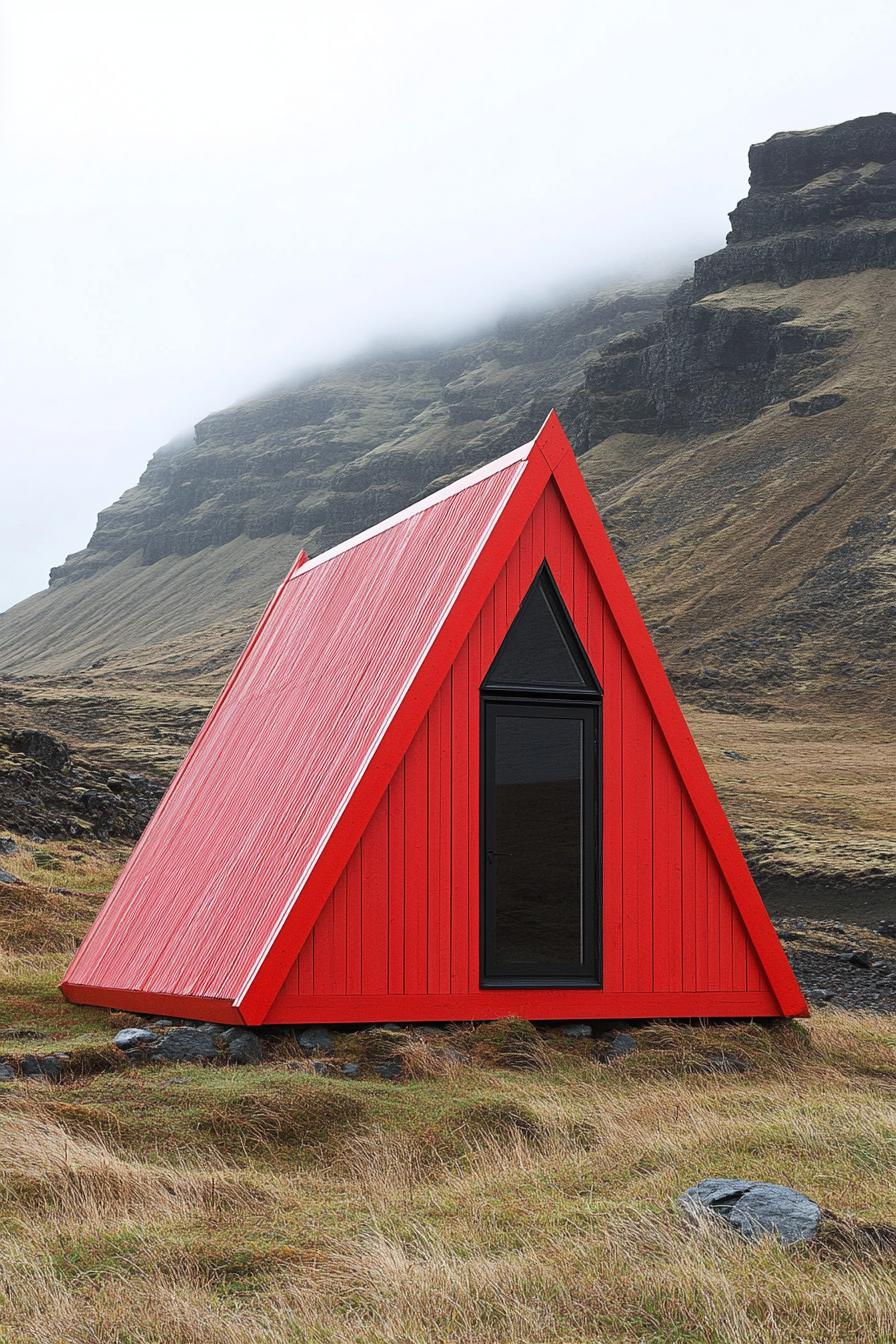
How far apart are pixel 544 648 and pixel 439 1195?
546 centimetres

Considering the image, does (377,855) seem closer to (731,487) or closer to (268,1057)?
(268,1057)

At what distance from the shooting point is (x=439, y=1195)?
685 centimetres

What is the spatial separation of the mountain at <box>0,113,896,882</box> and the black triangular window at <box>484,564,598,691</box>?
23210 millimetres

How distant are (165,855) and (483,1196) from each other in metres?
7.90

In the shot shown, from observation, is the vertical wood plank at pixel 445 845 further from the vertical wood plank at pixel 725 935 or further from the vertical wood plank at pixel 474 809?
the vertical wood plank at pixel 725 935

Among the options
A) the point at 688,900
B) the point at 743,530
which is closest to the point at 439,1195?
the point at 688,900

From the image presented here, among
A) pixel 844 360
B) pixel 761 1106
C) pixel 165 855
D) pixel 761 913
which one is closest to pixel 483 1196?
pixel 761 1106

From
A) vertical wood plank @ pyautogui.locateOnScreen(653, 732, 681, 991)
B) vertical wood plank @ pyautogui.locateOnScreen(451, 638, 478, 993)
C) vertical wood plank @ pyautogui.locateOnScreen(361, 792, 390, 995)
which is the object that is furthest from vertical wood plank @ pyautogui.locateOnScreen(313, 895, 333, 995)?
vertical wood plank @ pyautogui.locateOnScreen(653, 732, 681, 991)

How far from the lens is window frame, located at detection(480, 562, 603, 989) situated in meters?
10.8

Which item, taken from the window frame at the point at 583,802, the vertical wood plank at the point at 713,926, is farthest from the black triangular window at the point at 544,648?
the vertical wood plank at the point at 713,926

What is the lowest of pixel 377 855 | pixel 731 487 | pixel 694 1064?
pixel 731 487

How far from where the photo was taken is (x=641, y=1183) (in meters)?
6.85

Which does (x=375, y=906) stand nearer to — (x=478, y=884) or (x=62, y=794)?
(x=478, y=884)

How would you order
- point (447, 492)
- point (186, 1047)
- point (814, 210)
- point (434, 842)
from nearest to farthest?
1. point (186, 1047)
2. point (434, 842)
3. point (447, 492)
4. point (814, 210)
